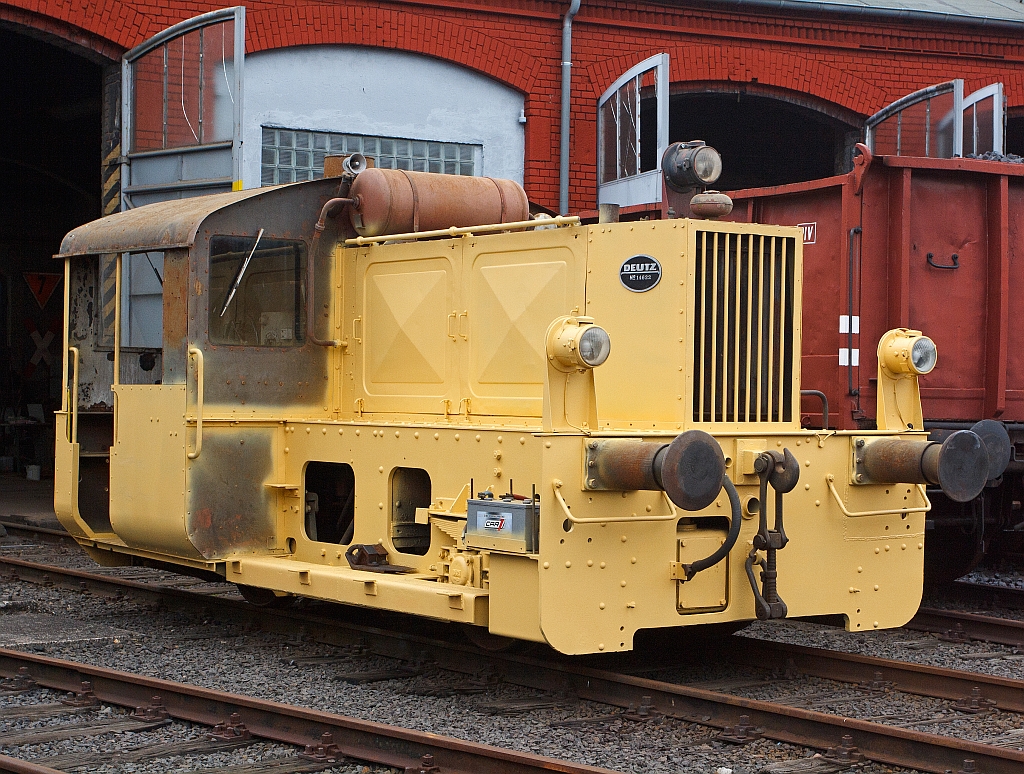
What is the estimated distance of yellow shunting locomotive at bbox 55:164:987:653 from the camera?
229 inches

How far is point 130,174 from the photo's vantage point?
1297 cm

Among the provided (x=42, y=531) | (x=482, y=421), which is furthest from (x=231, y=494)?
(x=42, y=531)

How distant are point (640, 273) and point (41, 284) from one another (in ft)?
65.5

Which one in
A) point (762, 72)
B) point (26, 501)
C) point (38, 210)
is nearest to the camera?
point (762, 72)

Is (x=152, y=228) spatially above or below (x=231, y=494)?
above

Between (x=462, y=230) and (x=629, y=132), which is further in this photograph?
(x=629, y=132)

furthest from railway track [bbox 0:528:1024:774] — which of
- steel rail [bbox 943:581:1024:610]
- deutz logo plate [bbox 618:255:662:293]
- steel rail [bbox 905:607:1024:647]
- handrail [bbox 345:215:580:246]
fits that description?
steel rail [bbox 943:581:1024:610]

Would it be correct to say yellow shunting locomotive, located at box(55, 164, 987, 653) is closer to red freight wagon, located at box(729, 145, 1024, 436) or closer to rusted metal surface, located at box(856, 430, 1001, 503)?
rusted metal surface, located at box(856, 430, 1001, 503)

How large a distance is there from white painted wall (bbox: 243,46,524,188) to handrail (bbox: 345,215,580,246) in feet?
20.7

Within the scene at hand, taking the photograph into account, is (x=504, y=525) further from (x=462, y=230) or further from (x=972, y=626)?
(x=972, y=626)

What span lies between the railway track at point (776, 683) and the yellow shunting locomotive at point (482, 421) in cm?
28

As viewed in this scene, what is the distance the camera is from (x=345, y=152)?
14.1m

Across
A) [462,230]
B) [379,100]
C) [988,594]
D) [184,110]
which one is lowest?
[988,594]

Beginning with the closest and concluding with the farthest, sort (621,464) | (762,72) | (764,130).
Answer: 1. (621,464)
2. (762,72)
3. (764,130)
